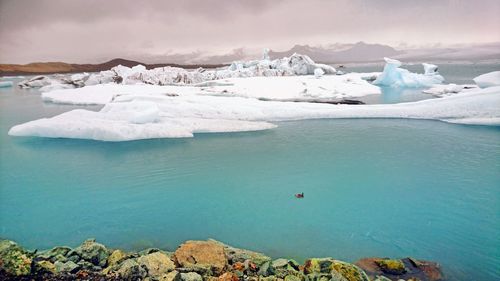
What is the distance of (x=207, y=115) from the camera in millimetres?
12398

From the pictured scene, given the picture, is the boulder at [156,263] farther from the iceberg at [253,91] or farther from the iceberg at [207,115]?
the iceberg at [253,91]

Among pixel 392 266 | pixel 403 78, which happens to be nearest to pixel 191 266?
pixel 392 266

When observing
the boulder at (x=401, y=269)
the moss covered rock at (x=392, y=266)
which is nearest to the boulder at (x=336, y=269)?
the boulder at (x=401, y=269)

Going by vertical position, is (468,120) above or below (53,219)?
above

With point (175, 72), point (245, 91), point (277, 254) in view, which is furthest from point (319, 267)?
point (175, 72)

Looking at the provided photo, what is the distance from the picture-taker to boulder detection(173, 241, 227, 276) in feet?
11.8

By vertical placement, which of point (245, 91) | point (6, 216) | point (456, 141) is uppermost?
point (245, 91)

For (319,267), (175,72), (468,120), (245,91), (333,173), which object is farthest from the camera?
(175,72)

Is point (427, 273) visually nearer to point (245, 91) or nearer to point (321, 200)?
point (321, 200)

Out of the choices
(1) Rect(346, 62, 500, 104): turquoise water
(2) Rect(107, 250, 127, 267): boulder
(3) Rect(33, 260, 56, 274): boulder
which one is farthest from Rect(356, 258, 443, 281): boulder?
(1) Rect(346, 62, 500, 104): turquoise water

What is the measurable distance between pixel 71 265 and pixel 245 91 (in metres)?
15.6

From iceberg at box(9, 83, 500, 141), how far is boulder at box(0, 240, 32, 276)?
6.28 metres

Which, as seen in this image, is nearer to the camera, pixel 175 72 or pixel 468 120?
pixel 468 120

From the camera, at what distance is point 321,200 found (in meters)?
5.76
